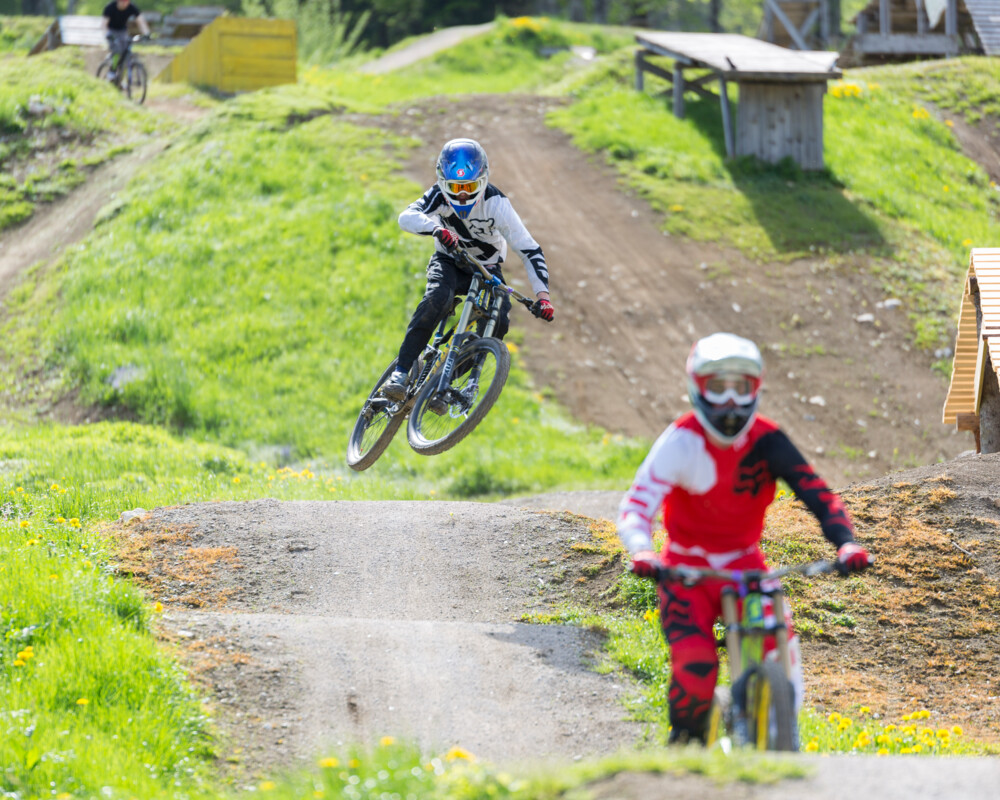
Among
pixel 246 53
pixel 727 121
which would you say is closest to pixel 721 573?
pixel 727 121

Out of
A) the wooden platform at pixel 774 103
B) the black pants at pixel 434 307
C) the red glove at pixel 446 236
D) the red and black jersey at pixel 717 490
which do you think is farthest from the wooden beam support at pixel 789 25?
the red and black jersey at pixel 717 490

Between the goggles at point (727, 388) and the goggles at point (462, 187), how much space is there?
423 centimetres

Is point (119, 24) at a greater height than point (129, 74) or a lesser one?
greater

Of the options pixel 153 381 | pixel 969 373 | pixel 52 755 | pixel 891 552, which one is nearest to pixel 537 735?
pixel 52 755

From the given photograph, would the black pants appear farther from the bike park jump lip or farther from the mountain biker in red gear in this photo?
the bike park jump lip

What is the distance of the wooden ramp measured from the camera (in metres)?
10.1

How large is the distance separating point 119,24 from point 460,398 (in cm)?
1913

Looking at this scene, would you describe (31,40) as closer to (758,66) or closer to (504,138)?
(504,138)

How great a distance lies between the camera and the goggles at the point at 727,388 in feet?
14.6

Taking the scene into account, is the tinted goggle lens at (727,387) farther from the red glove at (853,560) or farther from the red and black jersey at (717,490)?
the red glove at (853,560)

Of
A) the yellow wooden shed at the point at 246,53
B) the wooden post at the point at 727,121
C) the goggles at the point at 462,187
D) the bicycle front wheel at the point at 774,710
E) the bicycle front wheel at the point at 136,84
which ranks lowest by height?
the bicycle front wheel at the point at 774,710

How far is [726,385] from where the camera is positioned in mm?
4441

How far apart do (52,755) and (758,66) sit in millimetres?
20357

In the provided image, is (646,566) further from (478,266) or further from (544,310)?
(478,266)
